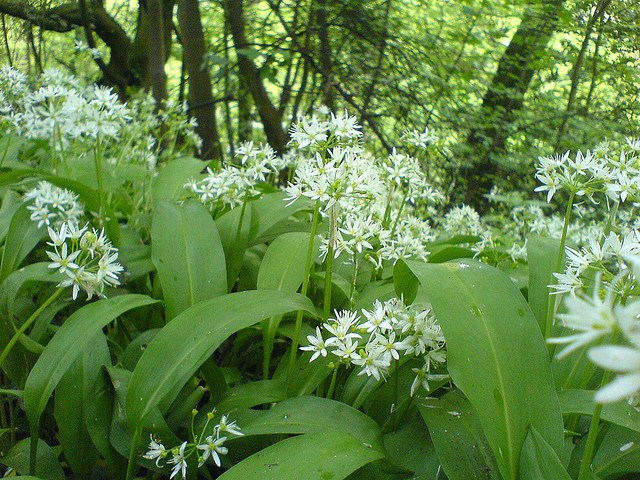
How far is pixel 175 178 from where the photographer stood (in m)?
3.05

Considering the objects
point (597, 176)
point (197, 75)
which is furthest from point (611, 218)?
point (197, 75)

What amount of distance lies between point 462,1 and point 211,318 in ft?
14.6

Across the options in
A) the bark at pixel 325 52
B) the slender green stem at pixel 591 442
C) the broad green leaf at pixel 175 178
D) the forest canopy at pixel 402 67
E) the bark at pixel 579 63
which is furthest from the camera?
the bark at pixel 325 52

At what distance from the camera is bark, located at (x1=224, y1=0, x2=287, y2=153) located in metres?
5.77

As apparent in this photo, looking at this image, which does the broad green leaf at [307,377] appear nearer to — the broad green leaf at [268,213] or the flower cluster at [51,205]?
the broad green leaf at [268,213]

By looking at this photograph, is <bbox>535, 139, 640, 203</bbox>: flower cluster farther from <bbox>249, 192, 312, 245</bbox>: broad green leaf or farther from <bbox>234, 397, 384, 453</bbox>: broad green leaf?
<bbox>249, 192, 312, 245</bbox>: broad green leaf

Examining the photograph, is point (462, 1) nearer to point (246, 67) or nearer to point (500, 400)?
point (246, 67)

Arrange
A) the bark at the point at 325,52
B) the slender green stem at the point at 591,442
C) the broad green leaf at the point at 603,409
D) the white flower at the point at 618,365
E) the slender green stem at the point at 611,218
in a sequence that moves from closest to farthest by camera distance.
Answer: the white flower at the point at 618,365, the slender green stem at the point at 591,442, the broad green leaf at the point at 603,409, the slender green stem at the point at 611,218, the bark at the point at 325,52

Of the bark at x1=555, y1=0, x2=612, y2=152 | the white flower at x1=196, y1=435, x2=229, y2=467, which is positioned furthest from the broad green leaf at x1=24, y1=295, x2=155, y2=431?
the bark at x1=555, y1=0, x2=612, y2=152

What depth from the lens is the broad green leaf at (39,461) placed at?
63.4 inches

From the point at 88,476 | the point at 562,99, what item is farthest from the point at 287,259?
the point at 562,99

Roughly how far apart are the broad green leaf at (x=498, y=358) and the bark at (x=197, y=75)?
4.29 m

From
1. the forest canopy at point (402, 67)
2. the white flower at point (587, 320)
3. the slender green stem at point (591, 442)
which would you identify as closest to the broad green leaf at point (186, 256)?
the slender green stem at point (591, 442)

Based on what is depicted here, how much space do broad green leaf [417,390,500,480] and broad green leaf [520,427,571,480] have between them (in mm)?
113
